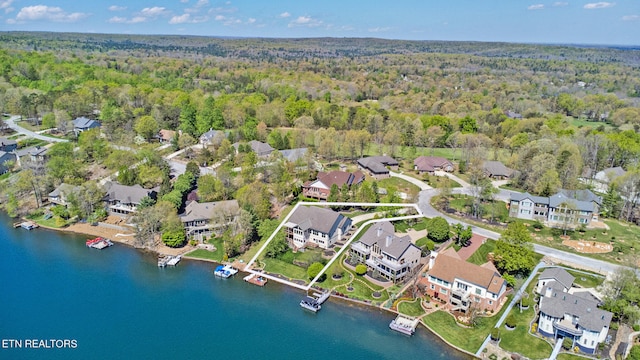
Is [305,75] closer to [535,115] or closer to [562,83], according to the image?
[535,115]

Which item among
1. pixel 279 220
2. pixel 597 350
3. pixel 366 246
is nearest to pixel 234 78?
pixel 279 220

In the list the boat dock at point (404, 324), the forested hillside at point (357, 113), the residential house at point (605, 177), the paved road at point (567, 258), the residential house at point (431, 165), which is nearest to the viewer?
the boat dock at point (404, 324)

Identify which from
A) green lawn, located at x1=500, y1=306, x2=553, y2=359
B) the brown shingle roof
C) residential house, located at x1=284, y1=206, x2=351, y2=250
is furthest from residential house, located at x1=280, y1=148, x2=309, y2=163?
green lawn, located at x1=500, y1=306, x2=553, y2=359

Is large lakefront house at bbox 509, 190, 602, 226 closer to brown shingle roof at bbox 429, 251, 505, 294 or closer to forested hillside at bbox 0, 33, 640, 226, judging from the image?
forested hillside at bbox 0, 33, 640, 226

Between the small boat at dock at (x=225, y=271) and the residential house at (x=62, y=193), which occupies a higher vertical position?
the residential house at (x=62, y=193)

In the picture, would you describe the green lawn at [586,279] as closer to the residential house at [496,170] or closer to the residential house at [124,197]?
the residential house at [496,170]

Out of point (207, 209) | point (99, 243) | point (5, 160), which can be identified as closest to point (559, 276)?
point (207, 209)

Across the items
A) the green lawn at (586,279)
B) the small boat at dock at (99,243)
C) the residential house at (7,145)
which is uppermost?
the residential house at (7,145)

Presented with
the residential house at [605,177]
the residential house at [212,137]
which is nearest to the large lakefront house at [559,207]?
the residential house at [605,177]
